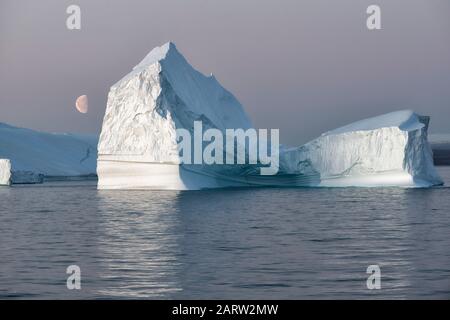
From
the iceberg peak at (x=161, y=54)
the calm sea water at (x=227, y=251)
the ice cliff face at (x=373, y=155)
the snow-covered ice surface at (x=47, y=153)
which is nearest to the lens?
the calm sea water at (x=227, y=251)

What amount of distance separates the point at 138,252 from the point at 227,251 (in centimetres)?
169

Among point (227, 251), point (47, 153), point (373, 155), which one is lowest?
point (227, 251)

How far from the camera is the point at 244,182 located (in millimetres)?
42219

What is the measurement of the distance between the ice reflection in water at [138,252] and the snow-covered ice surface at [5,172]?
35.6 metres

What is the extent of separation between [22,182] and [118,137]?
36.3 m

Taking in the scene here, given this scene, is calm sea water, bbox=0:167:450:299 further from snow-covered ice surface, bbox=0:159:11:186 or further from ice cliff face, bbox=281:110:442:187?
snow-covered ice surface, bbox=0:159:11:186

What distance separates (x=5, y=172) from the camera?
212 ft

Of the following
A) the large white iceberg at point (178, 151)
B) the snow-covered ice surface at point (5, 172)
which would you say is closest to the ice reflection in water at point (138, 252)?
the large white iceberg at point (178, 151)

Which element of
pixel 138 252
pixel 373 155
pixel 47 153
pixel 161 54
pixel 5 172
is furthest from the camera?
pixel 47 153

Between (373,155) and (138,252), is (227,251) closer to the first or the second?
(138,252)

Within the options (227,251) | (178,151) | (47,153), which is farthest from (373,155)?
(47,153)

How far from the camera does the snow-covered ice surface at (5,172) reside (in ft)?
205

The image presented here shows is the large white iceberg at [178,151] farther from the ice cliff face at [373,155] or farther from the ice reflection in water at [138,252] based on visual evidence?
the ice reflection in water at [138,252]
